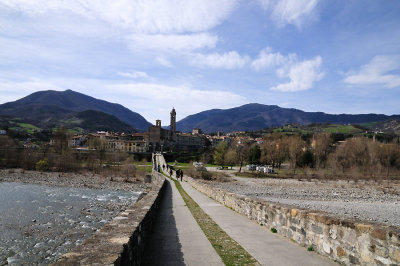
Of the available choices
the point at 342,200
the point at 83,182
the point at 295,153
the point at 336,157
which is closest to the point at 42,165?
the point at 83,182

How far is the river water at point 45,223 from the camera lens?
575 inches

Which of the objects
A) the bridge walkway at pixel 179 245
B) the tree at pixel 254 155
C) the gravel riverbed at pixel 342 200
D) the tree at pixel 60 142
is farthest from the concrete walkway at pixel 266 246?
the tree at pixel 60 142

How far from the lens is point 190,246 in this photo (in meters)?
7.57

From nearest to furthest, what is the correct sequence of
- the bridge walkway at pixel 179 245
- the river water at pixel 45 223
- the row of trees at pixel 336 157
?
1. the bridge walkway at pixel 179 245
2. the river water at pixel 45 223
3. the row of trees at pixel 336 157

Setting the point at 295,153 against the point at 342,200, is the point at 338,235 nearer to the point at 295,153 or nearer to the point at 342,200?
the point at 342,200

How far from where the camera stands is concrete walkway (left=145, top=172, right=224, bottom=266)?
→ 636 cm

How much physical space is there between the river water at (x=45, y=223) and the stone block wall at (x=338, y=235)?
1073 cm

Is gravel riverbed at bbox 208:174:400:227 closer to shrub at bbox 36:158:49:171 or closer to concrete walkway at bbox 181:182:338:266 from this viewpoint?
concrete walkway at bbox 181:182:338:266

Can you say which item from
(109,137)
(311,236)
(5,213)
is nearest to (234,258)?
(311,236)

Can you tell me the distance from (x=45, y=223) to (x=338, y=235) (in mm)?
20103

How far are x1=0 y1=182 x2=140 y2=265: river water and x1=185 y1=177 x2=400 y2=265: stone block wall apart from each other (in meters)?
10.7

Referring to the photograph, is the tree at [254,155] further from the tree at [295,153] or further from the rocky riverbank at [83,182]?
the rocky riverbank at [83,182]

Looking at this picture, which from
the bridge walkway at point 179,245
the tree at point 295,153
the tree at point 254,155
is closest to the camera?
the bridge walkway at point 179,245

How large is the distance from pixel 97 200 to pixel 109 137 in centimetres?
11136
